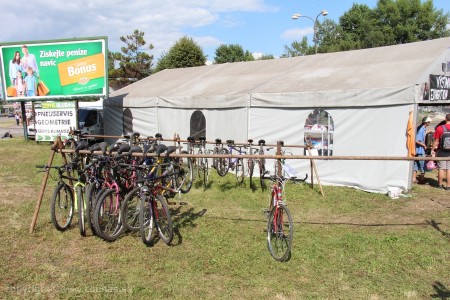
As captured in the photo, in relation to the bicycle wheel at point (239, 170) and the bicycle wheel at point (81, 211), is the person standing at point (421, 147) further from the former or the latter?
the bicycle wheel at point (81, 211)

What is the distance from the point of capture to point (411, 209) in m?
7.85

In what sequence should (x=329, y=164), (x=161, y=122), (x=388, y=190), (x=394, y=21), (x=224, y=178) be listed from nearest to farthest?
(x=388, y=190) < (x=329, y=164) < (x=224, y=178) < (x=161, y=122) < (x=394, y=21)

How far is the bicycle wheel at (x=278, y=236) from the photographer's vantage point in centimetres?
514

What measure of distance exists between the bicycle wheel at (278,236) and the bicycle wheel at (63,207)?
11.4 ft

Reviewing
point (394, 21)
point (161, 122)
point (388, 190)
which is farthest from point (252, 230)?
point (394, 21)

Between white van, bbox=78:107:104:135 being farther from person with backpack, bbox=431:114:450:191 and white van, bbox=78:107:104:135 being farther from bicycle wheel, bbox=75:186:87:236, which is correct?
person with backpack, bbox=431:114:450:191

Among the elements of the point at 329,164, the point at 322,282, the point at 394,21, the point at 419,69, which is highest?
the point at 394,21

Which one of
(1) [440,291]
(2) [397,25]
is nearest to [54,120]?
(1) [440,291]

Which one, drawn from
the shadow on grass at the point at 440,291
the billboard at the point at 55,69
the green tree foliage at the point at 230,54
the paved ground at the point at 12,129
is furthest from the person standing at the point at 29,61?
the green tree foliage at the point at 230,54

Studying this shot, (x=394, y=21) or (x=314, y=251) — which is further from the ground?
(x=394, y=21)

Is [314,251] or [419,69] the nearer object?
[314,251]

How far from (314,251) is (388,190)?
4.41 m

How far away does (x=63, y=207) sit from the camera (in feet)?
20.8

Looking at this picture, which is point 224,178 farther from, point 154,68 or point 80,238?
point 154,68
